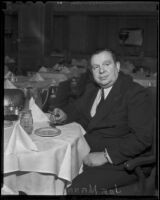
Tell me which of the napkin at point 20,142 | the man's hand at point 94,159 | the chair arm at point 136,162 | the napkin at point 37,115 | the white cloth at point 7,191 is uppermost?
the napkin at point 37,115

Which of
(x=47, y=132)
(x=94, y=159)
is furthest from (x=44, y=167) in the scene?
(x=94, y=159)

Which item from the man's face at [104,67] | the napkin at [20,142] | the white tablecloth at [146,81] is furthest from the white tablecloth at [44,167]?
the white tablecloth at [146,81]

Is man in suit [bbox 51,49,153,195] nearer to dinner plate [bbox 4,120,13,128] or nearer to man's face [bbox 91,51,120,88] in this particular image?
man's face [bbox 91,51,120,88]

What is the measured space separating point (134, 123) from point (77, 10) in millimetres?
8496

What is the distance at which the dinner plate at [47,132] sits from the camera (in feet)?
6.70

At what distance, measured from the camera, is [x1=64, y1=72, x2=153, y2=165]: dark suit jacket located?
7.13 feet

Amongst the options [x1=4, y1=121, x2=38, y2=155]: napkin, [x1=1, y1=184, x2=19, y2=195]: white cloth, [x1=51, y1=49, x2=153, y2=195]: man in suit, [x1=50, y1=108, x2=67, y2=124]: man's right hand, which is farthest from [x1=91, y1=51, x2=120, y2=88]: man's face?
[x1=1, y1=184, x2=19, y2=195]: white cloth

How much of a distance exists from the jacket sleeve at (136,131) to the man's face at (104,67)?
0.69 ft

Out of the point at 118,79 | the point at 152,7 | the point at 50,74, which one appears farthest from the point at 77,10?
the point at 118,79

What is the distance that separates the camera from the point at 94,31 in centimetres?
1059

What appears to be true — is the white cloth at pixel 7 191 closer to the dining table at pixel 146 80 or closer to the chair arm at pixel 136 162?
A: the chair arm at pixel 136 162

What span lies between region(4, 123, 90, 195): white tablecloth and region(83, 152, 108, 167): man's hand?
14cm

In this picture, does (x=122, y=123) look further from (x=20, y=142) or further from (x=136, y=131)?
(x=20, y=142)
